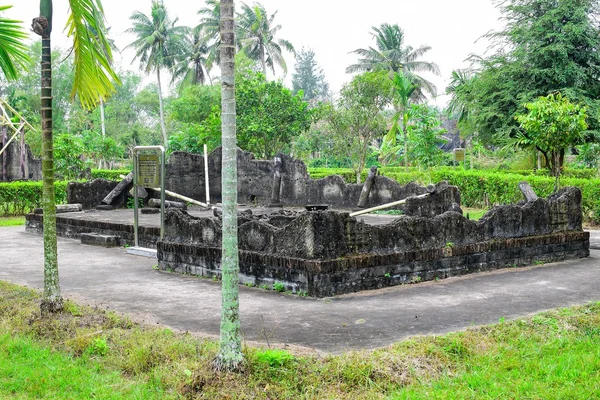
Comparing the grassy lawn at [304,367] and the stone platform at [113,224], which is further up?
the stone platform at [113,224]

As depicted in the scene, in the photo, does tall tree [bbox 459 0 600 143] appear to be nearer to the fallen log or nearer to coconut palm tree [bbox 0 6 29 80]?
the fallen log

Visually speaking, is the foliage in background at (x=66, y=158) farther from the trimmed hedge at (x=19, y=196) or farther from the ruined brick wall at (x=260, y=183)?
the ruined brick wall at (x=260, y=183)

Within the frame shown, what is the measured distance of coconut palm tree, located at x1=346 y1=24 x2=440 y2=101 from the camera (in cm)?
4506

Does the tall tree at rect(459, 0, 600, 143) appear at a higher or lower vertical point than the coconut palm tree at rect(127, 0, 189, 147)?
lower

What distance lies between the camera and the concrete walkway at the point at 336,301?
17.7 ft

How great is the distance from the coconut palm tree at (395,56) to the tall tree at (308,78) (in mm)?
17256

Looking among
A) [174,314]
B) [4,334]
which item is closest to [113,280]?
[174,314]

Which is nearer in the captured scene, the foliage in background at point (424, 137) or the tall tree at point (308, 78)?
the foliage in background at point (424, 137)

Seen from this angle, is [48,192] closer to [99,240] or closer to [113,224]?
[99,240]

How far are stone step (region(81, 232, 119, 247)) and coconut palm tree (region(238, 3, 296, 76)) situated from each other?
1142 inches

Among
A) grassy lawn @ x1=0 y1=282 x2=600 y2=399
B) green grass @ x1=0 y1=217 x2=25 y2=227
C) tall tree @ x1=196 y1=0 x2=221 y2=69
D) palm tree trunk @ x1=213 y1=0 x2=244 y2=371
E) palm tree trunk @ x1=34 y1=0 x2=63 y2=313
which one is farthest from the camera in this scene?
tall tree @ x1=196 y1=0 x2=221 y2=69

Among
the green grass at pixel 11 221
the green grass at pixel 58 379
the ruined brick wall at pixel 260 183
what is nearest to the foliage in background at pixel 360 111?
the ruined brick wall at pixel 260 183

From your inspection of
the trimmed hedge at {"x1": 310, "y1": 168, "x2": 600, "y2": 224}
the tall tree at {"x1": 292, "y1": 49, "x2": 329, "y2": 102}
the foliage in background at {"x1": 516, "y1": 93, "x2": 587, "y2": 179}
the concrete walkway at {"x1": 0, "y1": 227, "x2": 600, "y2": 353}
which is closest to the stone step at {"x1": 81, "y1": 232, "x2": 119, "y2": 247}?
the concrete walkway at {"x1": 0, "y1": 227, "x2": 600, "y2": 353}

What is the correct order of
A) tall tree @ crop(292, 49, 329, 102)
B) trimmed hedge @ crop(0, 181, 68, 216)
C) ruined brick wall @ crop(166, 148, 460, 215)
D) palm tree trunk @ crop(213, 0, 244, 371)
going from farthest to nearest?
tall tree @ crop(292, 49, 329, 102) → trimmed hedge @ crop(0, 181, 68, 216) → ruined brick wall @ crop(166, 148, 460, 215) → palm tree trunk @ crop(213, 0, 244, 371)
